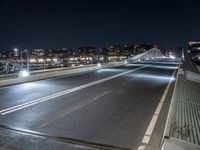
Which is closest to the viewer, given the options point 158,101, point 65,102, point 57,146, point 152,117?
point 57,146

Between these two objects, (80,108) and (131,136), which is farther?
(80,108)

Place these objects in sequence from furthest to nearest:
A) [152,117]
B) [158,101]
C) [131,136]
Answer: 1. [158,101]
2. [152,117]
3. [131,136]

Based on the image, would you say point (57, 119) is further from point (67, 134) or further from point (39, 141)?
point (39, 141)

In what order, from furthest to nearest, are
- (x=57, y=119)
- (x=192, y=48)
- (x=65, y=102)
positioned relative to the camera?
(x=192, y=48), (x=65, y=102), (x=57, y=119)

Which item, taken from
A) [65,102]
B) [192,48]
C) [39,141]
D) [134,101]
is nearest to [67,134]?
[39,141]

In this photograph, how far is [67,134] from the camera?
6559 mm

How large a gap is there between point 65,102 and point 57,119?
2787 millimetres

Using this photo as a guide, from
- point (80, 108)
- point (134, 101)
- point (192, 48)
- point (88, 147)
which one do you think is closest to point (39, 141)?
point (88, 147)

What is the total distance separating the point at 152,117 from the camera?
27.9 ft

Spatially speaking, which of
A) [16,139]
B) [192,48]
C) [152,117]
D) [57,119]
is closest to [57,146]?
[16,139]

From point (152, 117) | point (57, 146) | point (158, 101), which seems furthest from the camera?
point (158, 101)

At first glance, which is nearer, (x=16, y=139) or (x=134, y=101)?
(x=16, y=139)

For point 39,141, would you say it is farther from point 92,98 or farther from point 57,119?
point 92,98

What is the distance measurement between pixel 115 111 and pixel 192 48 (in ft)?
516
